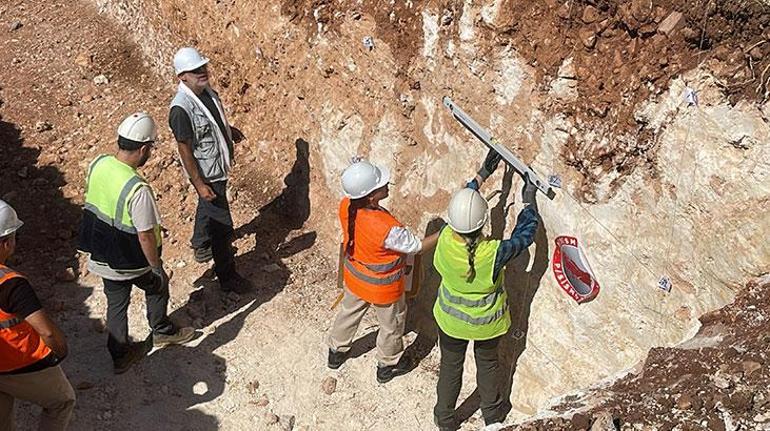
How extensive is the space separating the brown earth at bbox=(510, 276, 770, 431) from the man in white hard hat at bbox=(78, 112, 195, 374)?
2.89 meters

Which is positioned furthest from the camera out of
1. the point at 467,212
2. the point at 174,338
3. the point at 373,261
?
the point at 174,338

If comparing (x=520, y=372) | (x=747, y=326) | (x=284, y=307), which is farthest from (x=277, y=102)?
(x=747, y=326)

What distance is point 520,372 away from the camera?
577 centimetres

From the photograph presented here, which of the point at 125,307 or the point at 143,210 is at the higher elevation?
the point at 143,210

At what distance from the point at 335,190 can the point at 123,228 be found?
2.37m

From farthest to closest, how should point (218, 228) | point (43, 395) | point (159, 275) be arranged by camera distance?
point (218, 228) < point (159, 275) < point (43, 395)

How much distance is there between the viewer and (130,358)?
19.7 feet

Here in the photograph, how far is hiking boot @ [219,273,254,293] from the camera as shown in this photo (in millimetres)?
6777

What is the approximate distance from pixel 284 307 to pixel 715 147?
12.4 ft

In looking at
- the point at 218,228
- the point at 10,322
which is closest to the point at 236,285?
the point at 218,228

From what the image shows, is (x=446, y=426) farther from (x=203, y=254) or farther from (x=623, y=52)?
(x=623, y=52)

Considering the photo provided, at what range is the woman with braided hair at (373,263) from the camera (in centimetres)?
510

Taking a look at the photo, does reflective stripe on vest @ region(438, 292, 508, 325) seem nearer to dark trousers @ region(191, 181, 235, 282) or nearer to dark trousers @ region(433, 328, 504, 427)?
dark trousers @ region(433, 328, 504, 427)

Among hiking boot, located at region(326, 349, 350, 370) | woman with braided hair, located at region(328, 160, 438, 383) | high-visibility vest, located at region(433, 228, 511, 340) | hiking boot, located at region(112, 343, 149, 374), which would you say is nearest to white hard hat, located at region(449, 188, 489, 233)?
high-visibility vest, located at region(433, 228, 511, 340)
